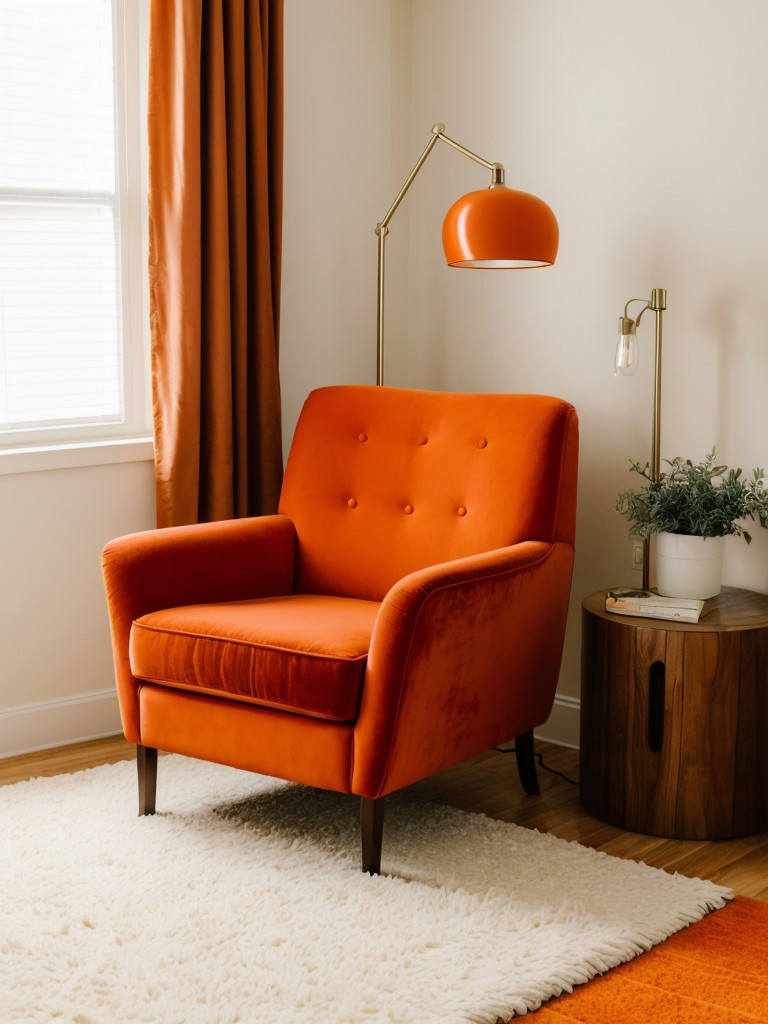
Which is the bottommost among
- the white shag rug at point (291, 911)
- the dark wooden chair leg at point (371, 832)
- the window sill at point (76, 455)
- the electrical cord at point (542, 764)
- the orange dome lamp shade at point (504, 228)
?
the electrical cord at point (542, 764)

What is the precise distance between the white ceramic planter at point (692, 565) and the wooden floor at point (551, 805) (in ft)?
1.82

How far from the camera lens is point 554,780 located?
294 cm

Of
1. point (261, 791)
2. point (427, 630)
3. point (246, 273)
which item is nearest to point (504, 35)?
point (246, 273)

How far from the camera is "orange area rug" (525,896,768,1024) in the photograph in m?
1.82

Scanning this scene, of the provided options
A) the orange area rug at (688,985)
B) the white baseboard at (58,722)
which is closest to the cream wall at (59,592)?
the white baseboard at (58,722)

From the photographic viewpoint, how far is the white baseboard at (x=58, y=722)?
9.95 feet

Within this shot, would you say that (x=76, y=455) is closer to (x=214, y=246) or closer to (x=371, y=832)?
(x=214, y=246)

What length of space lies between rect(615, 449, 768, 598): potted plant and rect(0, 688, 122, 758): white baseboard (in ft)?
4.98

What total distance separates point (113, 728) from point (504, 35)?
7.30 feet

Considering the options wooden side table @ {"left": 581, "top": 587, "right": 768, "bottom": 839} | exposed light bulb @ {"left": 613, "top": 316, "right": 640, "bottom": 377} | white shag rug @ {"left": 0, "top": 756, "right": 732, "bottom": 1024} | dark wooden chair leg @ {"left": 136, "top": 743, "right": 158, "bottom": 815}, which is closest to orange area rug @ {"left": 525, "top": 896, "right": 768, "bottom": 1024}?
white shag rug @ {"left": 0, "top": 756, "right": 732, "bottom": 1024}

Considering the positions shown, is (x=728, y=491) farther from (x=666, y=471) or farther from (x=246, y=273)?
(x=246, y=273)

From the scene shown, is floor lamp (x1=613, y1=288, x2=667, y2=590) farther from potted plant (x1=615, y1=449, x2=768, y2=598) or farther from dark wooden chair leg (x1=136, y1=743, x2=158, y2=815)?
dark wooden chair leg (x1=136, y1=743, x2=158, y2=815)

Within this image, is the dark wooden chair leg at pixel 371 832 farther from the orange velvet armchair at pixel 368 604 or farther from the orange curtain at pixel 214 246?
the orange curtain at pixel 214 246

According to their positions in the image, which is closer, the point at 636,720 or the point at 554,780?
the point at 636,720
